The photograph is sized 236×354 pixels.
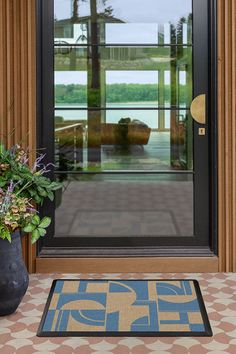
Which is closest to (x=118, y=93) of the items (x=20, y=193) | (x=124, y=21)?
(x=124, y=21)

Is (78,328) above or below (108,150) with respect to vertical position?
below

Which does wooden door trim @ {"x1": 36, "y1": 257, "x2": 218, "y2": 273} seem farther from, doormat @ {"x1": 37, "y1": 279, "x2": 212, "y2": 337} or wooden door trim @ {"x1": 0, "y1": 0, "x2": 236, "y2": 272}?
doormat @ {"x1": 37, "y1": 279, "x2": 212, "y2": 337}

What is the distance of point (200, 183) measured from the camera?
12.5 feet

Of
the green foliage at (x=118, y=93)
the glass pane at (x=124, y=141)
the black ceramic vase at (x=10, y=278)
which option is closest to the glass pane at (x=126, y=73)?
the green foliage at (x=118, y=93)

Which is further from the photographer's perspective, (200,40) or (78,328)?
(200,40)

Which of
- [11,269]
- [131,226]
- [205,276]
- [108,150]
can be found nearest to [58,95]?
[108,150]

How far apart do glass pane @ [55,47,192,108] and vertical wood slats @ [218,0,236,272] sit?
0.86ft

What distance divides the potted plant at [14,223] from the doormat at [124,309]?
9.1 inches

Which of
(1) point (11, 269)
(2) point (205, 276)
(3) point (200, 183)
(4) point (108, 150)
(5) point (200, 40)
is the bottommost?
(2) point (205, 276)

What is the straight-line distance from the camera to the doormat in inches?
107

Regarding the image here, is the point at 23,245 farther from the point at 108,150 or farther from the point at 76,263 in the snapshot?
the point at 108,150

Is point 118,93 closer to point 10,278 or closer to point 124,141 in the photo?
point 124,141

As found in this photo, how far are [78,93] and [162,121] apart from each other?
641 mm

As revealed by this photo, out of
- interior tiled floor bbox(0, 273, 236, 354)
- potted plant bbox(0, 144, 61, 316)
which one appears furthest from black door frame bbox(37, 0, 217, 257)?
interior tiled floor bbox(0, 273, 236, 354)
